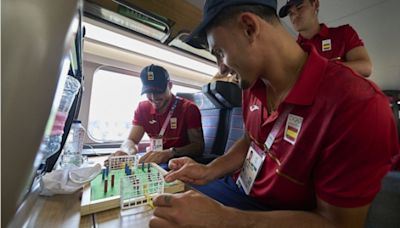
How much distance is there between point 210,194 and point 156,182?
24 centimetres

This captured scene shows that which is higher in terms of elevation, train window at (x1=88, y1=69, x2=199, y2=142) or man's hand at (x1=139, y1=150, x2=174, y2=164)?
train window at (x1=88, y1=69, x2=199, y2=142)

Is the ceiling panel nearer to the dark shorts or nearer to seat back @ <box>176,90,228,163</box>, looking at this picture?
seat back @ <box>176,90,228,163</box>

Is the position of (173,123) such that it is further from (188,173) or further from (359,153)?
(359,153)

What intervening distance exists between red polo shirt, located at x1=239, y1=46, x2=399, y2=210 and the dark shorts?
42mm

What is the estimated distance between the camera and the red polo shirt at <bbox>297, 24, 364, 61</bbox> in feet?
4.01

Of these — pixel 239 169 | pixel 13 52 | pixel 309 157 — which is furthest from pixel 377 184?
pixel 13 52

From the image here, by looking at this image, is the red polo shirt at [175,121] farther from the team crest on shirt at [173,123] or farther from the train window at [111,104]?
the train window at [111,104]

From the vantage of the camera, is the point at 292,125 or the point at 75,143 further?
the point at 75,143

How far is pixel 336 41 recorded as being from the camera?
4.13 feet

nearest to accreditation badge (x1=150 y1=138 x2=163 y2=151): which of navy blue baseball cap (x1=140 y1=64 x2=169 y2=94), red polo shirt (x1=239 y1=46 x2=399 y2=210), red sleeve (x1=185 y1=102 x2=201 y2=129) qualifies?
red sleeve (x1=185 y1=102 x2=201 y2=129)

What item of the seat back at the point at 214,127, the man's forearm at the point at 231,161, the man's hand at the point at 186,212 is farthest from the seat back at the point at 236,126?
the man's hand at the point at 186,212

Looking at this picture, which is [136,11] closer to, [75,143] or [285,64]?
[75,143]

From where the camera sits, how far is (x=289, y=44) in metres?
0.72

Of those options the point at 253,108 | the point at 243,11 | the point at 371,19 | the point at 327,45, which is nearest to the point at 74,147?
the point at 253,108
